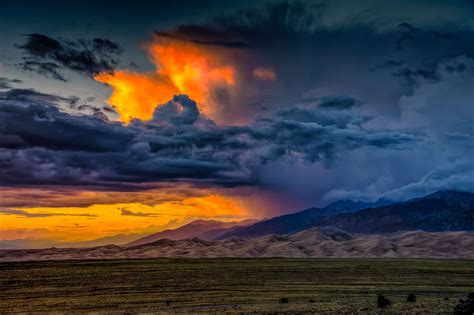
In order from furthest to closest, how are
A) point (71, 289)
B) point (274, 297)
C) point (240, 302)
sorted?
point (71, 289) → point (274, 297) → point (240, 302)

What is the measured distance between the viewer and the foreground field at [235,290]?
176 feet

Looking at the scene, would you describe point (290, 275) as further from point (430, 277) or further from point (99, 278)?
point (99, 278)

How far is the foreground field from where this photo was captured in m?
53.7

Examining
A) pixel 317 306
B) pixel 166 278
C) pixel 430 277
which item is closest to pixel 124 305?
pixel 317 306

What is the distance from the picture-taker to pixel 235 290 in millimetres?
70312

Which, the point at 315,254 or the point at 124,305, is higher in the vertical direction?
the point at 315,254

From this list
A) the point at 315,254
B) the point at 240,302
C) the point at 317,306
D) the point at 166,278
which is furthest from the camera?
the point at 315,254

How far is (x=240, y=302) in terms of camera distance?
57.3m

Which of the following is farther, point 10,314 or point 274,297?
point 274,297

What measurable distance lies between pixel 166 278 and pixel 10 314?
1540 inches

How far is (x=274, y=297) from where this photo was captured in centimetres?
6191

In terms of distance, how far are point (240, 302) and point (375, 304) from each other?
1355 cm

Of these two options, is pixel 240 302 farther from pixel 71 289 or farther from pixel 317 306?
pixel 71 289

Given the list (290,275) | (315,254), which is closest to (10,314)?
(290,275)
